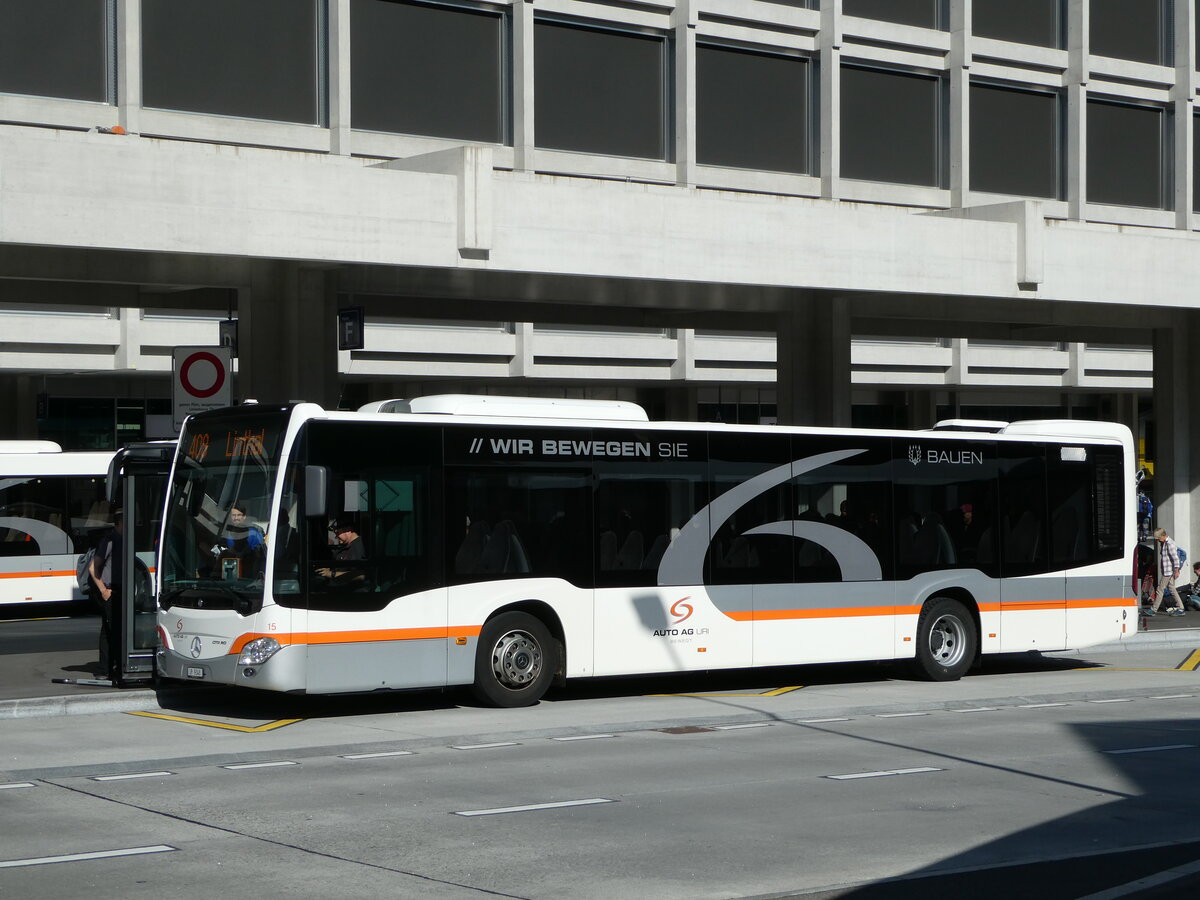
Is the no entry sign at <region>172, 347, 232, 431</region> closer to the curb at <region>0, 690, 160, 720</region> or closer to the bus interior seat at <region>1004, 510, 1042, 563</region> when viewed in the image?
the curb at <region>0, 690, 160, 720</region>

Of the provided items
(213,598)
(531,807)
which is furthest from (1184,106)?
(531,807)

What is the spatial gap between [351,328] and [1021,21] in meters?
25.4

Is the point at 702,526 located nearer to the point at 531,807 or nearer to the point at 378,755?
the point at 378,755

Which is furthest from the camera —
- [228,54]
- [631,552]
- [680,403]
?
[680,403]

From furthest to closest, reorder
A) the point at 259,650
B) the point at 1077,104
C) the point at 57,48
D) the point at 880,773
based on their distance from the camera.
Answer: the point at 1077,104 → the point at 57,48 → the point at 259,650 → the point at 880,773

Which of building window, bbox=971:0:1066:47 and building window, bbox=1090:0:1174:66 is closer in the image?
building window, bbox=971:0:1066:47

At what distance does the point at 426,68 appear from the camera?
35.4 m

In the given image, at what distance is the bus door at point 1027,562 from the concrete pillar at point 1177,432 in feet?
44.4

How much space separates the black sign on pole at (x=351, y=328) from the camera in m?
21.5

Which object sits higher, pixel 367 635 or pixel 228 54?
pixel 228 54

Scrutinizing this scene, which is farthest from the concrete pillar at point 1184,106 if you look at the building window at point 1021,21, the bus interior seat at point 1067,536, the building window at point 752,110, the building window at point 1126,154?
the bus interior seat at point 1067,536

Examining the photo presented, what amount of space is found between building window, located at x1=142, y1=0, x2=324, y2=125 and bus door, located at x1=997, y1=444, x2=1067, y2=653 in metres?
20.0

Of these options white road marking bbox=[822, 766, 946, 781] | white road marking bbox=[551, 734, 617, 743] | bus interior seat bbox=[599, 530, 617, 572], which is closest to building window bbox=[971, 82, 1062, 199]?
bus interior seat bbox=[599, 530, 617, 572]

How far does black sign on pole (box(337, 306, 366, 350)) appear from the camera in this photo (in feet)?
70.7
